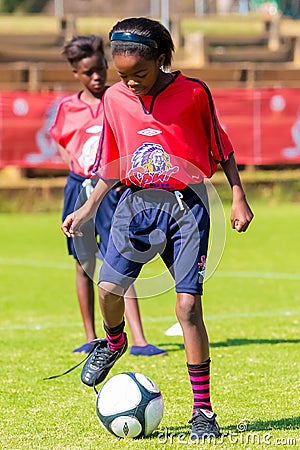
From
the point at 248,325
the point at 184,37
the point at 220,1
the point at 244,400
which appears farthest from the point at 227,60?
the point at 244,400

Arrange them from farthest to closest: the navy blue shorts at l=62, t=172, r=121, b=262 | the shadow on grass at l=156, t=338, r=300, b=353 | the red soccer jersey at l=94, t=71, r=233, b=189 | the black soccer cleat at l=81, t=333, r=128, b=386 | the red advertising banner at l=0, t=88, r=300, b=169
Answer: the red advertising banner at l=0, t=88, r=300, b=169
the shadow on grass at l=156, t=338, r=300, b=353
the navy blue shorts at l=62, t=172, r=121, b=262
the black soccer cleat at l=81, t=333, r=128, b=386
the red soccer jersey at l=94, t=71, r=233, b=189

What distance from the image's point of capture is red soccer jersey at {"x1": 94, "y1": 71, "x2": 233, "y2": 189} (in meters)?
4.96

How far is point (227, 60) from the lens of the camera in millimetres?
26219

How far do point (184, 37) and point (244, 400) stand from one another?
22131 mm

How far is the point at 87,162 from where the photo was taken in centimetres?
711

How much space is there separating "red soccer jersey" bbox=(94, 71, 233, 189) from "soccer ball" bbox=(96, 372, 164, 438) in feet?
3.26

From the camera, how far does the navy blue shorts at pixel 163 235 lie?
489 centimetres

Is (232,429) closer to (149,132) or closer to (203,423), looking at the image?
(203,423)

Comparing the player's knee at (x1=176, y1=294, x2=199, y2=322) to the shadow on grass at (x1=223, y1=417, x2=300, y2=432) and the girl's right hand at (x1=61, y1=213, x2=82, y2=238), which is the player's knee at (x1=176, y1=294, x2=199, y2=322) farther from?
the girl's right hand at (x1=61, y1=213, x2=82, y2=238)

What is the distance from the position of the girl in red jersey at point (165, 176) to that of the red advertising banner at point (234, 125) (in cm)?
1244

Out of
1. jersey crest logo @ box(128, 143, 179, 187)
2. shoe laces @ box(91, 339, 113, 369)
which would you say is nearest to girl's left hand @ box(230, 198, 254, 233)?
jersey crest logo @ box(128, 143, 179, 187)

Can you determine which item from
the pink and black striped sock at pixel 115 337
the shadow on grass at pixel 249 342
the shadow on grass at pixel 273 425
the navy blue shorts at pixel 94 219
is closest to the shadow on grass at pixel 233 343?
the shadow on grass at pixel 249 342

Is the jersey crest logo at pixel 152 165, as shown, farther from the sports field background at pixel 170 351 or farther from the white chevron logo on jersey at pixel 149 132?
the sports field background at pixel 170 351

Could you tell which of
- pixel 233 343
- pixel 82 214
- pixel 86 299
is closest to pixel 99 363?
pixel 82 214
